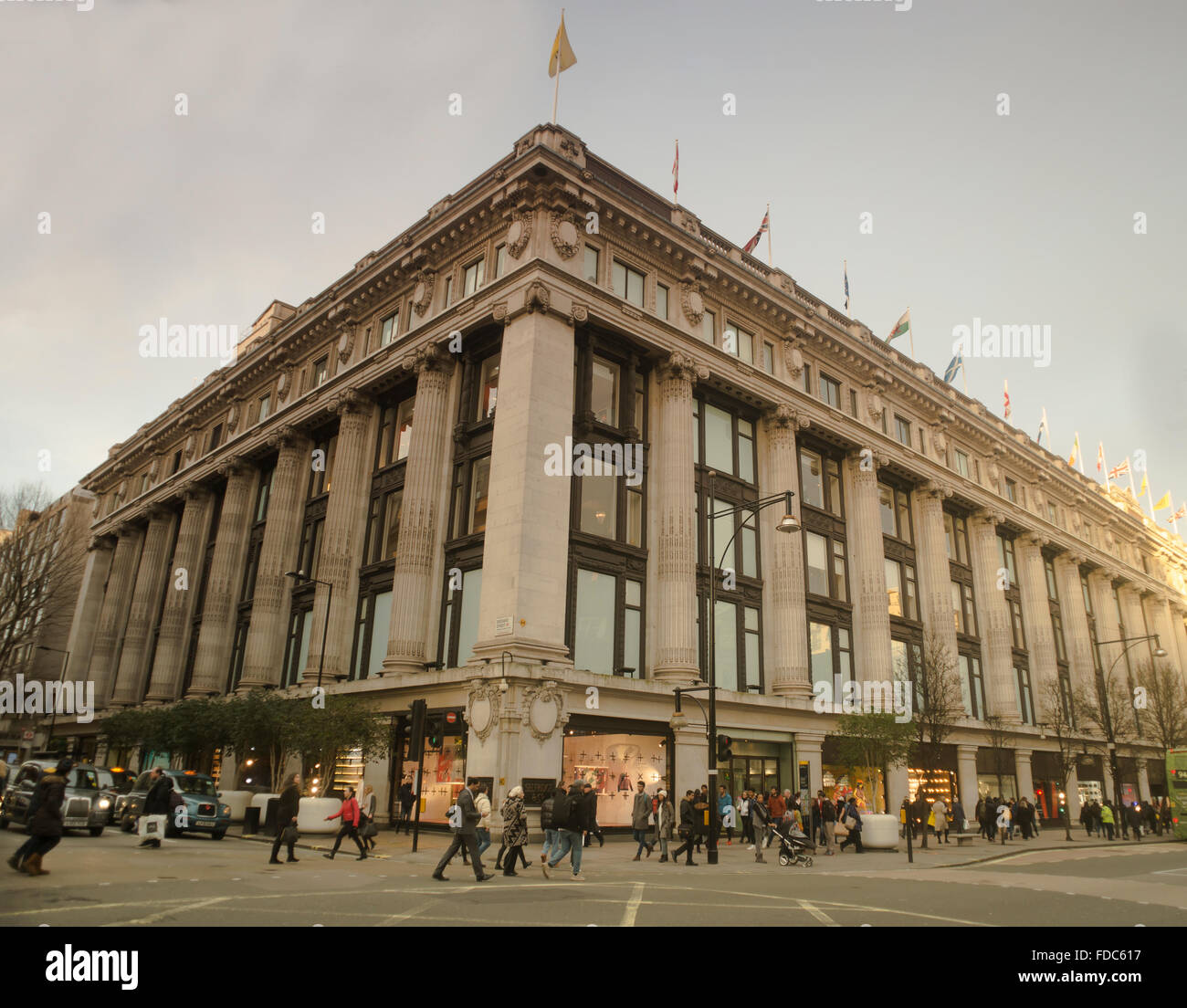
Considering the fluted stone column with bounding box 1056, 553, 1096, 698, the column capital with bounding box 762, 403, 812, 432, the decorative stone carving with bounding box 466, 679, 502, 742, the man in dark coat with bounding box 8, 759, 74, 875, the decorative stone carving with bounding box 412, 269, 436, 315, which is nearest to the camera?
the man in dark coat with bounding box 8, 759, 74, 875

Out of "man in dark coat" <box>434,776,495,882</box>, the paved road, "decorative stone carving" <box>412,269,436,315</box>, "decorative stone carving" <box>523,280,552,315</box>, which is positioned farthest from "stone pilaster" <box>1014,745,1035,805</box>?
"man in dark coat" <box>434,776,495,882</box>

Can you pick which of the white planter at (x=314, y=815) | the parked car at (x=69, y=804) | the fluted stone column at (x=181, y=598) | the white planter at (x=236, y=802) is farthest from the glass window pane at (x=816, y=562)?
the fluted stone column at (x=181, y=598)

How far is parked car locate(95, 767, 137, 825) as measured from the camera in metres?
25.6

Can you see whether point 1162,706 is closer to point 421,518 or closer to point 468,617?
point 468,617

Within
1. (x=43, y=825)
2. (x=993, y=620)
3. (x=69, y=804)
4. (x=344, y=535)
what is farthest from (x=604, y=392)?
(x=993, y=620)

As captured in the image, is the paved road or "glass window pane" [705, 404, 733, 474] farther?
"glass window pane" [705, 404, 733, 474]

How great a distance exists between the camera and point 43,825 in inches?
507

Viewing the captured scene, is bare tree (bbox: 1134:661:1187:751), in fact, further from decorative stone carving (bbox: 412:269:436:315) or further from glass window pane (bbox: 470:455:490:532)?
decorative stone carving (bbox: 412:269:436:315)

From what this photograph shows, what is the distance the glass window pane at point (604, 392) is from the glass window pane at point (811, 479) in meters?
11.8

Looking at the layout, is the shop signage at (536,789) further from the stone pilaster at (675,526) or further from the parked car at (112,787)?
the parked car at (112,787)

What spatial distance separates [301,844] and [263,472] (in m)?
29.8

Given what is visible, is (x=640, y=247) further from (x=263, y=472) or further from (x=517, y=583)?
(x=263, y=472)

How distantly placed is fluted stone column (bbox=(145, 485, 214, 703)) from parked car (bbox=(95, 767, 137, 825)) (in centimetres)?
1523

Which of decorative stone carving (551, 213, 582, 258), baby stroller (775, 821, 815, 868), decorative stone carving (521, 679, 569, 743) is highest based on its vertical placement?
decorative stone carving (551, 213, 582, 258)
